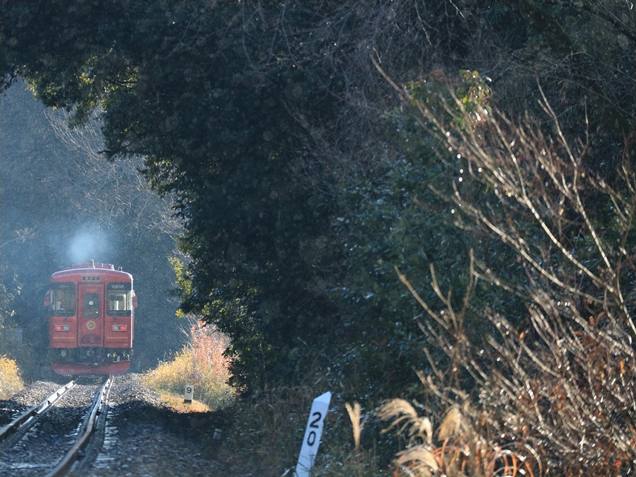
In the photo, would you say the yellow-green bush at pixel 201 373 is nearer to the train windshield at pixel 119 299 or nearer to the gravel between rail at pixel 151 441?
the train windshield at pixel 119 299

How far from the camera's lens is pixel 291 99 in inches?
488

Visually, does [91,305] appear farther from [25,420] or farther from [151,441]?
[151,441]

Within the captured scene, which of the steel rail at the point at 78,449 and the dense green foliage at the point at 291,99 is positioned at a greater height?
the dense green foliage at the point at 291,99

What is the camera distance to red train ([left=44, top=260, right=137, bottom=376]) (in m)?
26.7

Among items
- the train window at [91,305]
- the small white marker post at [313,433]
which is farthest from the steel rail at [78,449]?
the train window at [91,305]

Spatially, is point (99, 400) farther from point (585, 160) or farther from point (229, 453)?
point (585, 160)

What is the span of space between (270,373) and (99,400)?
6394 millimetres

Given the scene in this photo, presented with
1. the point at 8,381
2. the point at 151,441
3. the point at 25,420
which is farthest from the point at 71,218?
the point at 151,441

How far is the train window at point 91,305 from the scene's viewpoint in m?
26.9

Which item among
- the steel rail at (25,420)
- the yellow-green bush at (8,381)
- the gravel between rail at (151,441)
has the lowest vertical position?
the gravel between rail at (151,441)

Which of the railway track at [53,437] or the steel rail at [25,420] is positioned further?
the steel rail at [25,420]

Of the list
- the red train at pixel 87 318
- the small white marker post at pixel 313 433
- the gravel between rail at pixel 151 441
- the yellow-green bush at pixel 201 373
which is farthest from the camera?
the red train at pixel 87 318

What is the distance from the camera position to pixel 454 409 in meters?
4.36

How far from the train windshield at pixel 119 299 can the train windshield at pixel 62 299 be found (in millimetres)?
1285
